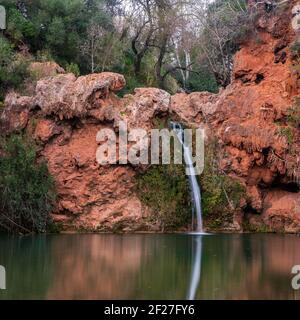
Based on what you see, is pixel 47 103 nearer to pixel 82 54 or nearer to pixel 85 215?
pixel 85 215

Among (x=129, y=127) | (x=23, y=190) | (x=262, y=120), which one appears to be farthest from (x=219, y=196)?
(x=23, y=190)

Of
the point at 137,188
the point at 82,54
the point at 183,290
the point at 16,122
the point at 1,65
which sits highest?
the point at 82,54

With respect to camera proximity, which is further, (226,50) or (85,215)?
(226,50)

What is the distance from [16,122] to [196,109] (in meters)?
7.13

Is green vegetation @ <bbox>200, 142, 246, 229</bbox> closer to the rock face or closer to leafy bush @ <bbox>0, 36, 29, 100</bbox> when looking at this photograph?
the rock face

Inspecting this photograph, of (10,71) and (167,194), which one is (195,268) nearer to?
(167,194)

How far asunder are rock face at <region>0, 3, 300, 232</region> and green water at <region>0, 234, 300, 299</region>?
8.27 feet

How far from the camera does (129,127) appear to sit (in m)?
23.6

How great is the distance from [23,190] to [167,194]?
209 inches

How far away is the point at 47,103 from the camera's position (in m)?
23.5

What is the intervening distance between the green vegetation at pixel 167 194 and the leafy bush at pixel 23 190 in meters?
3.52

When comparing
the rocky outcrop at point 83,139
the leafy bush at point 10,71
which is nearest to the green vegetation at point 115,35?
the leafy bush at point 10,71

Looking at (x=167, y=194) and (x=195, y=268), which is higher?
(x=167, y=194)

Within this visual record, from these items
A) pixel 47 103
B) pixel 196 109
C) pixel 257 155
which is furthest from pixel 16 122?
pixel 257 155
